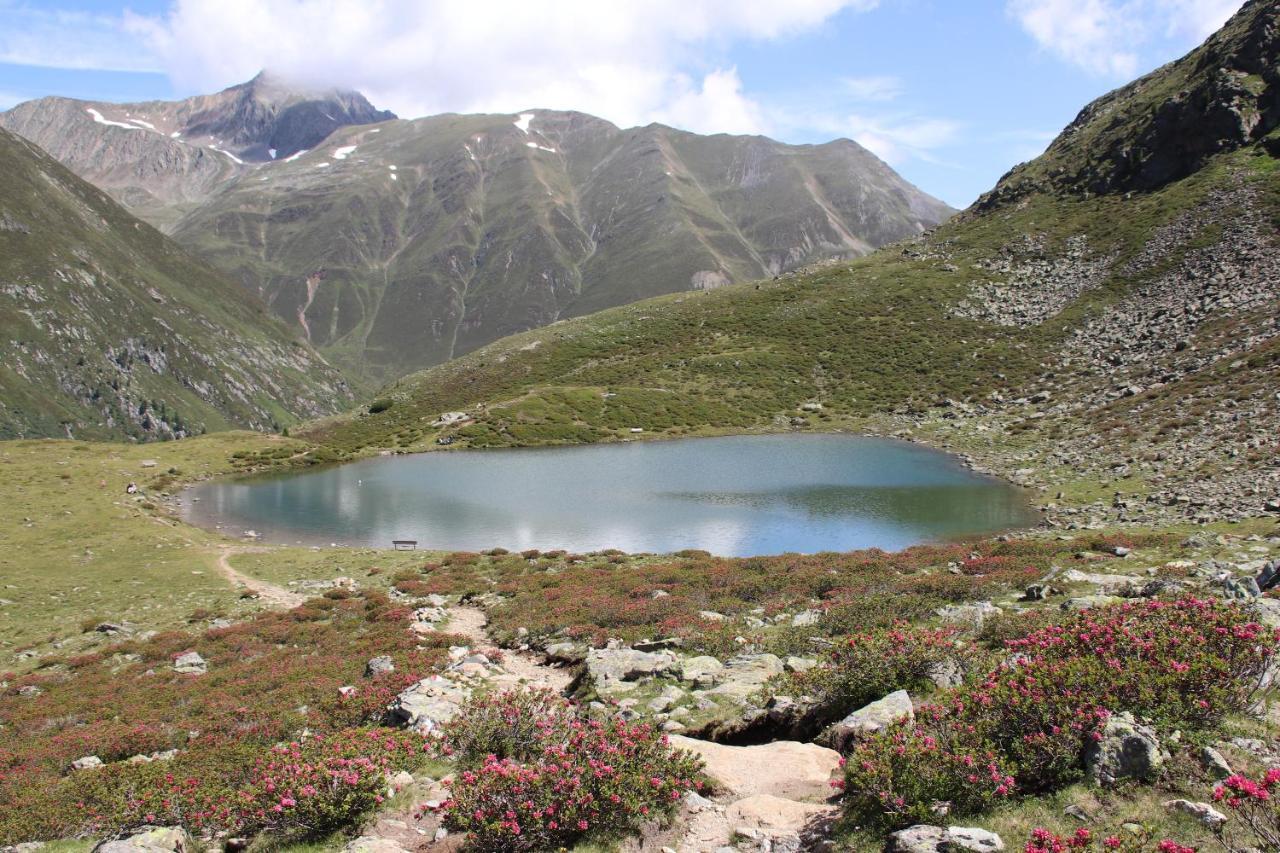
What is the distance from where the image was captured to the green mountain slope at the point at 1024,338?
59.6 meters

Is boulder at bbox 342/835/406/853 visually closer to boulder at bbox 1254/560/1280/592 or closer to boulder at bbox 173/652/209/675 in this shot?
boulder at bbox 173/652/209/675

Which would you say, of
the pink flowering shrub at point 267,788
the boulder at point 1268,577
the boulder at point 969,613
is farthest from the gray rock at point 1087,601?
the pink flowering shrub at point 267,788

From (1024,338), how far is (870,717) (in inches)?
3820

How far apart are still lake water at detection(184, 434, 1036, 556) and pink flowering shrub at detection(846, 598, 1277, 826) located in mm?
28674

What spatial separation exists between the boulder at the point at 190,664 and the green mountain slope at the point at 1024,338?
44.4 m

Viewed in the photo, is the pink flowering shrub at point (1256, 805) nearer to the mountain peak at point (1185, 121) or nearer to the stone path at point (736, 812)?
the stone path at point (736, 812)

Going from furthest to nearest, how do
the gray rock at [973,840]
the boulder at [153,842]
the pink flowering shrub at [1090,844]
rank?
the boulder at [153,842] → the gray rock at [973,840] → the pink flowering shrub at [1090,844]

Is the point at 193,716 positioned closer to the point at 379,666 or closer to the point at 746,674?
the point at 379,666

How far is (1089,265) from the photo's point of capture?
326 feet

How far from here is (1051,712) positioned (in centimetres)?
841

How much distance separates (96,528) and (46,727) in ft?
101

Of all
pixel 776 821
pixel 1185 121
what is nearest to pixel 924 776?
pixel 776 821

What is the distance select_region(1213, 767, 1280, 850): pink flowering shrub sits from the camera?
240 inches

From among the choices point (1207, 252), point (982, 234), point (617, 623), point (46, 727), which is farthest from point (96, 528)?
point (982, 234)
